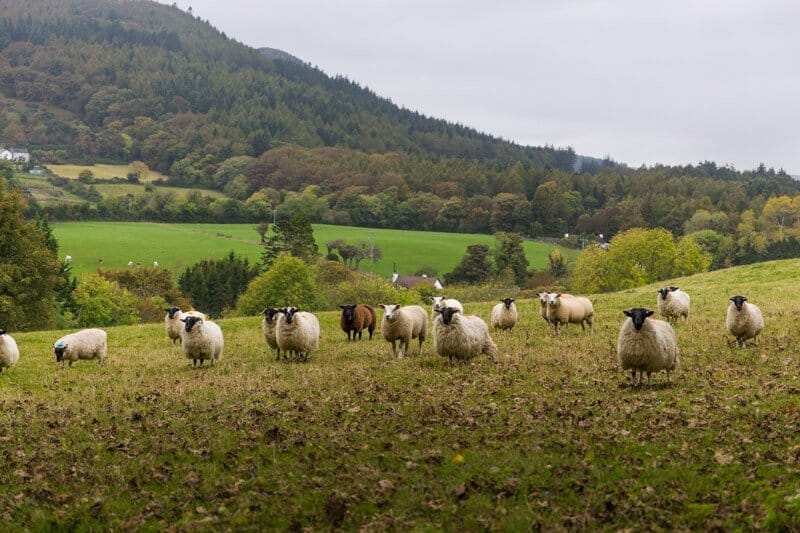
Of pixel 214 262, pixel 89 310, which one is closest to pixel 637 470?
pixel 89 310

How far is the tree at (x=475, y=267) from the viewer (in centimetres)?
12469

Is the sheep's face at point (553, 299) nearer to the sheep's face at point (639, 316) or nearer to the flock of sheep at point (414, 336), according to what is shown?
the flock of sheep at point (414, 336)

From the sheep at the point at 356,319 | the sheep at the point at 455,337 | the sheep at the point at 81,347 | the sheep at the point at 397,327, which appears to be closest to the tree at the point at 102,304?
the sheep at the point at 81,347

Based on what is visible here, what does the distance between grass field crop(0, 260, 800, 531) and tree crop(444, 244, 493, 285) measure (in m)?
105

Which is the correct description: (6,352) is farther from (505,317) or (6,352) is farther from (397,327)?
(505,317)

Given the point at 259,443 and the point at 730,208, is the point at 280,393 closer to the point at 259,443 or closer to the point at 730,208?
the point at 259,443

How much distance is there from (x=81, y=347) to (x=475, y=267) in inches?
4095

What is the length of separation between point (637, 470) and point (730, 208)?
18836 cm

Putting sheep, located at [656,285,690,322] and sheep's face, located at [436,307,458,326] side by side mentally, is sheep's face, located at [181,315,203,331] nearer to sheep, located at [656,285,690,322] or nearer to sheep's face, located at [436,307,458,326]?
sheep's face, located at [436,307,458,326]

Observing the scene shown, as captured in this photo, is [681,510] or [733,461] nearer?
[681,510]

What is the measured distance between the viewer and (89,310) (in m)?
79.2

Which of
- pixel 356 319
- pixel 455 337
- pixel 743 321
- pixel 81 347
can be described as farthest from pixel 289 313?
pixel 743 321

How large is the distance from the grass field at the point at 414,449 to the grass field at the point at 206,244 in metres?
103

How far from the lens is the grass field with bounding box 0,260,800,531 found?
9.35m
